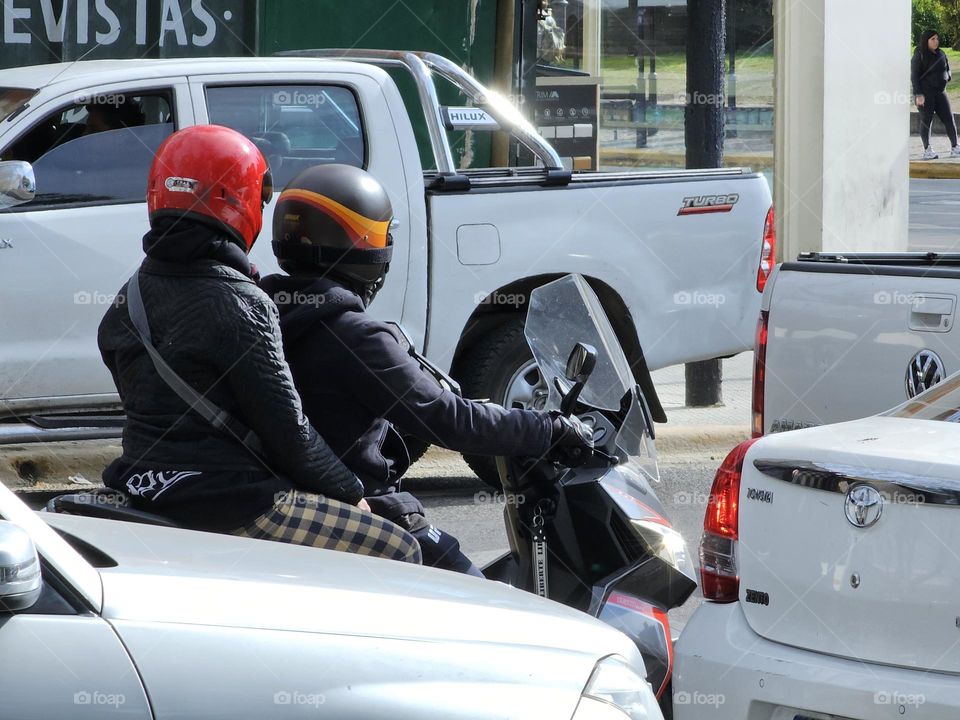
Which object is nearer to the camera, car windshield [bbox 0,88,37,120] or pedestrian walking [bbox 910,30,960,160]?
car windshield [bbox 0,88,37,120]

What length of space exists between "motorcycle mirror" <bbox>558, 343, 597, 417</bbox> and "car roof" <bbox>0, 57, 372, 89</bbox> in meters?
3.76

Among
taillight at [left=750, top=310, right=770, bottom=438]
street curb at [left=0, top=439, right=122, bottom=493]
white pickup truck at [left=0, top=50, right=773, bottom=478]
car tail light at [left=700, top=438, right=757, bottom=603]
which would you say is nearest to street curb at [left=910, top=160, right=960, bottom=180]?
white pickup truck at [left=0, top=50, right=773, bottom=478]

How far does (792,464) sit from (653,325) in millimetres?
4164

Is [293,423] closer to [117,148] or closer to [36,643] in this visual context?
[36,643]

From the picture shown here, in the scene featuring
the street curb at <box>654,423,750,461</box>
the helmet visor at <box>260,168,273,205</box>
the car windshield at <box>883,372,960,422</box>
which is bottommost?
the street curb at <box>654,423,750,461</box>

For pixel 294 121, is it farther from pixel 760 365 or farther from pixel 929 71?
pixel 929 71

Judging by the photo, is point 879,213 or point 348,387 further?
point 879,213

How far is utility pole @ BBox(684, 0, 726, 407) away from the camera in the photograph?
917cm

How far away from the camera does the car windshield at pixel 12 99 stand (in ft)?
20.7

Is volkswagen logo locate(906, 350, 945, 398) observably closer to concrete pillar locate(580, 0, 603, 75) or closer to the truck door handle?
the truck door handle

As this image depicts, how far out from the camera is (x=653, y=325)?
7.46m

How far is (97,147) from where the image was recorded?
255 inches

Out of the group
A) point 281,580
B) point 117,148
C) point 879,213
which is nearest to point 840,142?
point 879,213

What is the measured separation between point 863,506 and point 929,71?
22558 mm
